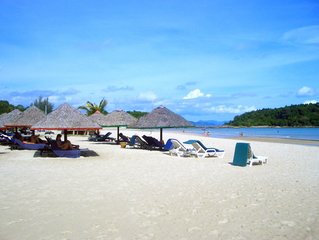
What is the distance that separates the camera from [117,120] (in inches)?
792

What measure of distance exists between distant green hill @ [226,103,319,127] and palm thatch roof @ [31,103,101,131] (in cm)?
8358

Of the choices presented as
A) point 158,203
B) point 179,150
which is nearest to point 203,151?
point 179,150

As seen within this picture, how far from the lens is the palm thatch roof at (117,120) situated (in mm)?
19781

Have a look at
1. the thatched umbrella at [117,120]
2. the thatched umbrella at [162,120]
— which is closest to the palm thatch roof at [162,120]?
the thatched umbrella at [162,120]

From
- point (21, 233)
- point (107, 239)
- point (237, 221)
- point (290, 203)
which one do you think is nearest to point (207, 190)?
point (290, 203)

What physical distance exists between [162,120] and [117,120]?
4.35 metres

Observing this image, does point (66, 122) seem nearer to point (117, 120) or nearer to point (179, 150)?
point (179, 150)

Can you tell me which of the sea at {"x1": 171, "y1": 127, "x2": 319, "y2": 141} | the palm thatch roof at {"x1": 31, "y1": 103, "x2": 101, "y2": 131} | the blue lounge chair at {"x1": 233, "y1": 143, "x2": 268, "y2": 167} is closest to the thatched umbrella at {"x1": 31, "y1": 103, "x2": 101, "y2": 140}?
the palm thatch roof at {"x1": 31, "y1": 103, "x2": 101, "y2": 131}

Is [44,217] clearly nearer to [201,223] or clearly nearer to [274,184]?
[201,223]

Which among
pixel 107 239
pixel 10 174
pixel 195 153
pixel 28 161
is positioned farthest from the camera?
pixel 195 153

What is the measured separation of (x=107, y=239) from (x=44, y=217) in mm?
1411

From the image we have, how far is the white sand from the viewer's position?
14.4 ft

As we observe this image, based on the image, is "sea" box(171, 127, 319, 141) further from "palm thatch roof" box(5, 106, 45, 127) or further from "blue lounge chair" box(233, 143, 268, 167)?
→ "palm thatch roof" box(5, 106, 45, 127)

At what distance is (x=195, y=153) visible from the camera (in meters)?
13.4
